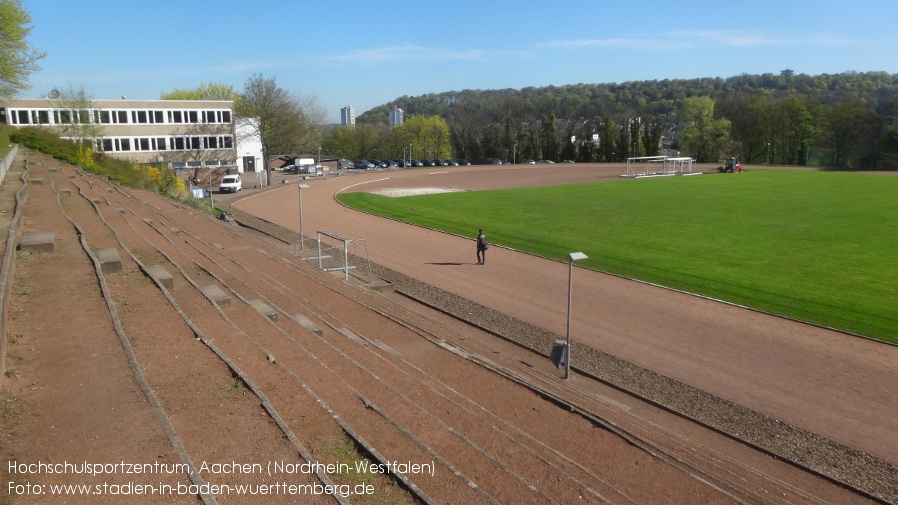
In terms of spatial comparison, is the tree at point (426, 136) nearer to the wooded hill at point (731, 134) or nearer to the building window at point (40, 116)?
the wooded hill at point (731, 134)

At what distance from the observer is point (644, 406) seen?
14.1 meters

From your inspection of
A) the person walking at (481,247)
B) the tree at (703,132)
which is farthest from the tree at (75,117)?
the tree at (703,132)

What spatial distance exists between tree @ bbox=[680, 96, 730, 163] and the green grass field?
137 ft

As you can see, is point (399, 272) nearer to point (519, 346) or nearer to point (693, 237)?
point (519, 346)

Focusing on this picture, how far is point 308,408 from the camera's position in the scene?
9.12 metres

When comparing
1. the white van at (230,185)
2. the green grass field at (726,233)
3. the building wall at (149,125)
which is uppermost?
the building wall at (149,125)

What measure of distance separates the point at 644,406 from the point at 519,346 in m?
4.66

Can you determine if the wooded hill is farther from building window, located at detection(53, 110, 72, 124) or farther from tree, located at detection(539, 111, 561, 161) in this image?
building window, located at detection(53, 110, 72, 124)

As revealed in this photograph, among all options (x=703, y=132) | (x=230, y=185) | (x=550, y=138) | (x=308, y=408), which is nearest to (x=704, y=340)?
(x=308, y=408)

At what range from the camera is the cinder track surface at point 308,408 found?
7586mm

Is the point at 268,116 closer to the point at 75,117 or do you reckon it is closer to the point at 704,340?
the point at 75,117

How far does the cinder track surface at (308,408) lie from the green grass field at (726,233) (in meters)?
12.1

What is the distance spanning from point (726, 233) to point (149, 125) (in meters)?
67.4

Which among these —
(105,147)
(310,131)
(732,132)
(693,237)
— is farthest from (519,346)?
(732,132)
